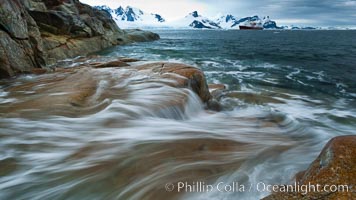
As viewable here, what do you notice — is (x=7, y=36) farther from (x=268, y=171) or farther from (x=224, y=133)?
(x=268, y=171)

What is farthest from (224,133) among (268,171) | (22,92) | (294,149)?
(22,92)

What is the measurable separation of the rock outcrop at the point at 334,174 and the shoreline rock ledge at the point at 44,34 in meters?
10.3

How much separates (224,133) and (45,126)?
3.63 meters

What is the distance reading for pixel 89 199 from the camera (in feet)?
10.8

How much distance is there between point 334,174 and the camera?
93.7 inches

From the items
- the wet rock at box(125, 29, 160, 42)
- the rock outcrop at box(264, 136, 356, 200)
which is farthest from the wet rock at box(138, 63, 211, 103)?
the wet rock at box(125, 29, 160, 42)

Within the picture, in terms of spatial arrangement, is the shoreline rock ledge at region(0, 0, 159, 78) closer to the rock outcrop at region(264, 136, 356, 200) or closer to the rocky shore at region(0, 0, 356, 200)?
the rocky shore at region(0, 0, 356, 200)

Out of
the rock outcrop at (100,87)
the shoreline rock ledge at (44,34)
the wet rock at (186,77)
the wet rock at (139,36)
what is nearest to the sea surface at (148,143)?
the rock outcrop at (100,87)

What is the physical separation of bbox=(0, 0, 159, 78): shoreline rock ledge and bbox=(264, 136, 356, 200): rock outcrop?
10.3m

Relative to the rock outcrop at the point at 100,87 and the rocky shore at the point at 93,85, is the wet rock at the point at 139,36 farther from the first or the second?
the rock outcrop at the point at 100,87

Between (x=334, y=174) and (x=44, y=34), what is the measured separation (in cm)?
2117

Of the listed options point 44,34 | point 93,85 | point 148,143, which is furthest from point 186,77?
point 44,34

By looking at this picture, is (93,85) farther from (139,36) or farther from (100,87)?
(139,36)

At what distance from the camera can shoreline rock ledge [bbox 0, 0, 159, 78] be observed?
10359 mm
